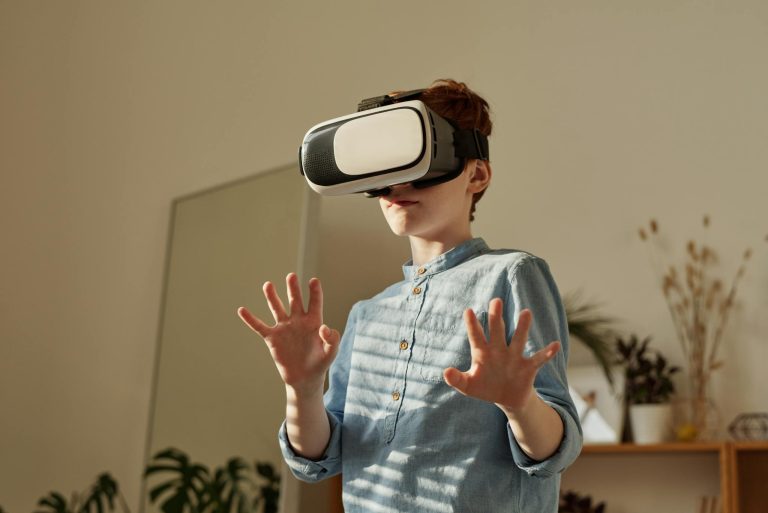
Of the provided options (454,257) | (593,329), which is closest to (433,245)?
(454,257)

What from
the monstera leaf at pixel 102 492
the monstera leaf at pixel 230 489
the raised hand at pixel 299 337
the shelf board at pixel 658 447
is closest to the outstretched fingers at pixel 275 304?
the raised hand at pixel 299 337

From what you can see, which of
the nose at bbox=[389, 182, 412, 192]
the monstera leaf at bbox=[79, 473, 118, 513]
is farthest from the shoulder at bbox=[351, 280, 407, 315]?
the monstera leaf at bbox=[79, 473, 118, 513]

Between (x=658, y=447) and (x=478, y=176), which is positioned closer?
(x=478, y=176)

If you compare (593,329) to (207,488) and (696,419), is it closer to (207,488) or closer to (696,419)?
(696,419)

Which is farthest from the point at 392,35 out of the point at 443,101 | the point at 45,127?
the point at 443,101

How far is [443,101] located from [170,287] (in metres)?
2.39

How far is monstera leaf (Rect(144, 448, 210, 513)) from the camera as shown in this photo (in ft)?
9.58

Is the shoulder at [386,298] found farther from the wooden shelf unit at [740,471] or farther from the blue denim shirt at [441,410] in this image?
the wooden shelf unit at [740,471]

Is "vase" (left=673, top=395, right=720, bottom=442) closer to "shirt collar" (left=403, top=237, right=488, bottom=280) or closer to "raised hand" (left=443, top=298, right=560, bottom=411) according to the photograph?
"shirt collar" (left=403, top=237, right=488, bottom=280)

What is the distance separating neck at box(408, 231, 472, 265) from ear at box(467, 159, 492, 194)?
2.2 inches

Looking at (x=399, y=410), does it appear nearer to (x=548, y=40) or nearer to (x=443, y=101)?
(x=443, y=101)

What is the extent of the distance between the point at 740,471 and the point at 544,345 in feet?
5.47

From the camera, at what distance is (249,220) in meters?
3.14

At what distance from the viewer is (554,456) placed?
94cm
